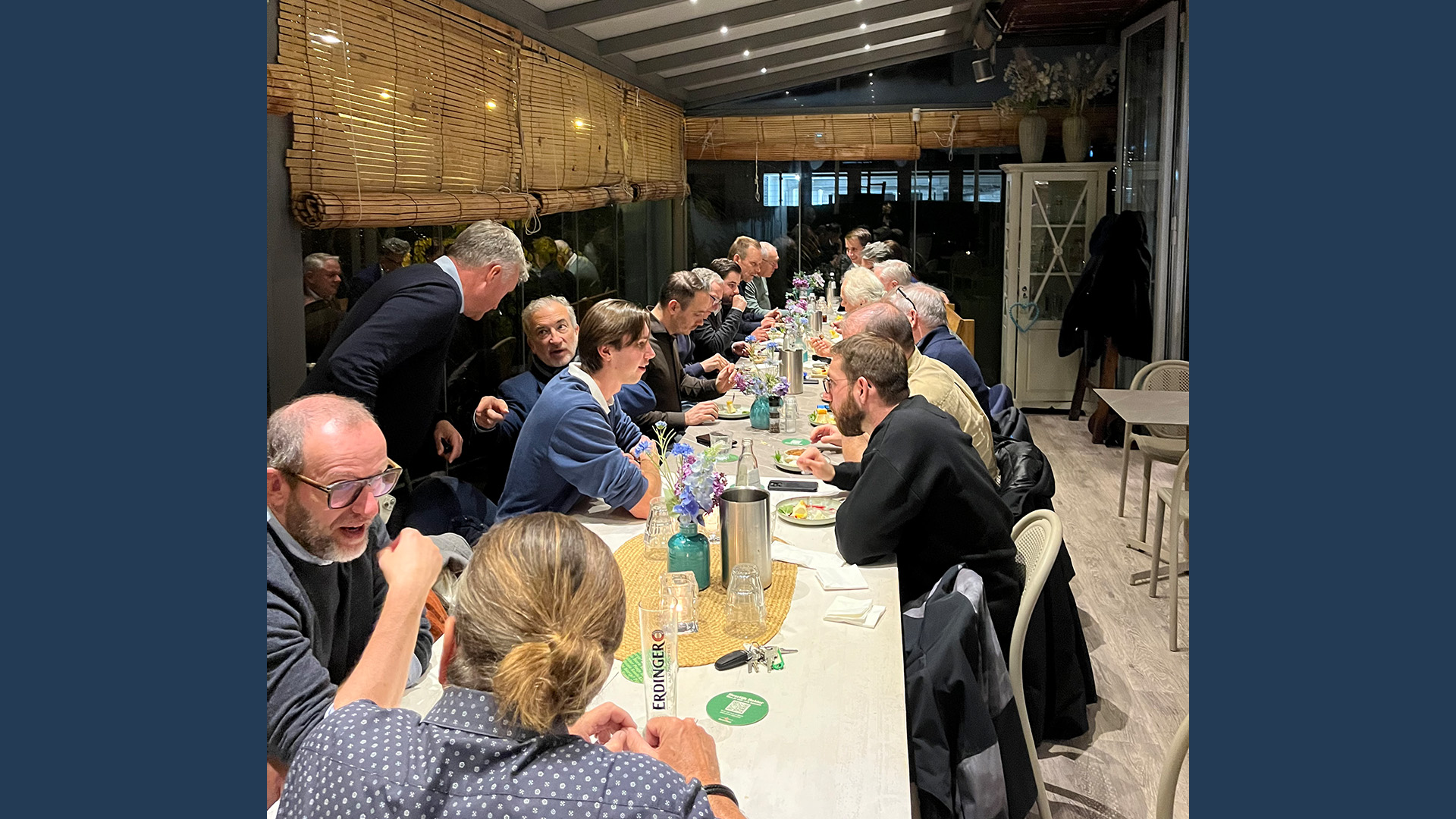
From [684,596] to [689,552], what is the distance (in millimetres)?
287

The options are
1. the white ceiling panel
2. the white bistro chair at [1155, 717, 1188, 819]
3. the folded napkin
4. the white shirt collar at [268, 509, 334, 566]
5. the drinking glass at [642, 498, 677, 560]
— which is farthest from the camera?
the white ceiling panel

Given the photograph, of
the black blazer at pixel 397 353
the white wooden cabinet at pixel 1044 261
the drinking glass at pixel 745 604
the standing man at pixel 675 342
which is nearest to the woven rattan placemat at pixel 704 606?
the drinking glass at pixel 745 604

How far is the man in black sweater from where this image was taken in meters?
2.77

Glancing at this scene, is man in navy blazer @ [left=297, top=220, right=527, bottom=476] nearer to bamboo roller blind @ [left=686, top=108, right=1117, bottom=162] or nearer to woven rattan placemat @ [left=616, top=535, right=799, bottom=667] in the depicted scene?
woven rattan placemat @ [left=616, top=535, right=799, bottom=667]

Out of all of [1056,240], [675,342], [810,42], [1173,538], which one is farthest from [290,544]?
[1056,240]

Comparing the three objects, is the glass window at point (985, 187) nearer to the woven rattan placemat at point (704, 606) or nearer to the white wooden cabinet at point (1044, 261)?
the white wooden cabinet at point (1044, 261)

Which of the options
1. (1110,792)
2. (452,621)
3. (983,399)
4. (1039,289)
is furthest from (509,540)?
(1039,289)

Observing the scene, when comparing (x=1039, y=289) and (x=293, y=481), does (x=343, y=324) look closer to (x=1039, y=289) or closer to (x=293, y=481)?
(x=293, y=481)

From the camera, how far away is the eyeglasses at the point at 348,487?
187cm

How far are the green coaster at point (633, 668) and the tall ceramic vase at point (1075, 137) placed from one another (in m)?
7.85

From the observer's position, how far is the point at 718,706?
2.01m

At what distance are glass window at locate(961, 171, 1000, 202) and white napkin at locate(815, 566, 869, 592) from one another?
24.8 ft

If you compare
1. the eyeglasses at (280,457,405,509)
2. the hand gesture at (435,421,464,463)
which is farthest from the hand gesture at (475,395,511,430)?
the eyeglasses at (280,457,405,509)

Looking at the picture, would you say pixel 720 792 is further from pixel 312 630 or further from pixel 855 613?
pixel 855 613
